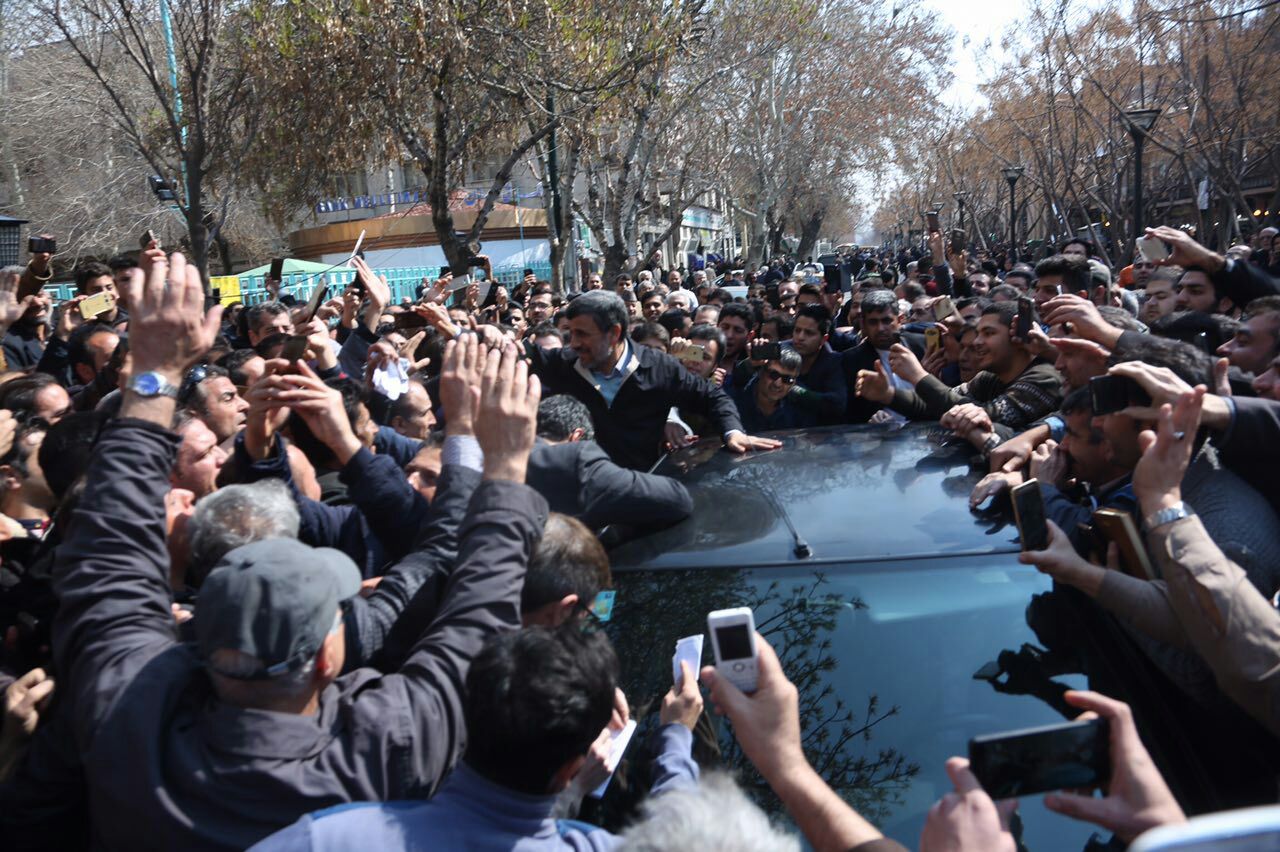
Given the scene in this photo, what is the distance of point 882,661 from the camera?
266cm

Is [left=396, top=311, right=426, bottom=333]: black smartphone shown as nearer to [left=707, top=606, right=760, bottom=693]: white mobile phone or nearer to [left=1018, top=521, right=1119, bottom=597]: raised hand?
[left=1018, top=521, right=1119, bottom=597]: raised hand

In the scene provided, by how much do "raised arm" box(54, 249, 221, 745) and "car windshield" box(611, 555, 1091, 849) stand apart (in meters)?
1.15

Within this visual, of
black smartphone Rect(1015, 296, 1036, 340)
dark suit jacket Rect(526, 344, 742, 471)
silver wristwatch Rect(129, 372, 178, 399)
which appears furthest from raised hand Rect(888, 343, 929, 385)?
silver wristwatch Rect(129, 372, 178, 399)

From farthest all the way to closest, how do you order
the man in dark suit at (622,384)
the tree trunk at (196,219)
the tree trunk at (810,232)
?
the tree trunk at (810,232) → the tree trunk at (196,219) → the man in dark suit at (622,384)

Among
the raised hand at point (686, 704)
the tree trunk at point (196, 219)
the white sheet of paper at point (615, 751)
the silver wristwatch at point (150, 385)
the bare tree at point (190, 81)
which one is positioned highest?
the bare tree at point (190, 81)

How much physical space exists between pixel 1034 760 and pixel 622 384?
4055 mm

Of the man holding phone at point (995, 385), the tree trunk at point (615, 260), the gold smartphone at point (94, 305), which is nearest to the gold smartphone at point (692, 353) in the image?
the man holding phone at point (995, 385)

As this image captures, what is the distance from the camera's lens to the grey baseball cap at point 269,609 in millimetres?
1920

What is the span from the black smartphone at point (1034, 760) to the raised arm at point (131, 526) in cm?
151

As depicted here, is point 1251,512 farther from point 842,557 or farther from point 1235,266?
point 1235,266

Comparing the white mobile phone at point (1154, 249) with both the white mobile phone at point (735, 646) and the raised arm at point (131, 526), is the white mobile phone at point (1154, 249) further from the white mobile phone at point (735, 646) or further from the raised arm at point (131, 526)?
the raised arm at point (131, 526)

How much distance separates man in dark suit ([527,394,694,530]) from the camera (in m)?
3.26

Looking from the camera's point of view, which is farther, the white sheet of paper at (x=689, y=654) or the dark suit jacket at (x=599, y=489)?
the dark suit jacket at (x=599, y=489)

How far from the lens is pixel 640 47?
15.4 metres
